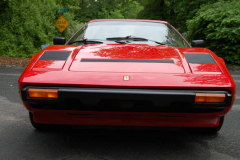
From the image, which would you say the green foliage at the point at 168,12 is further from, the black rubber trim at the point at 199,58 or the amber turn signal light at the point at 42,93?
the amber turn signal light at the point at 42,93

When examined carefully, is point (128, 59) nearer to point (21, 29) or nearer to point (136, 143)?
point (136, 143)

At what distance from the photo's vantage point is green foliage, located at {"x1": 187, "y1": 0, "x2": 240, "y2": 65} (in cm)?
1140

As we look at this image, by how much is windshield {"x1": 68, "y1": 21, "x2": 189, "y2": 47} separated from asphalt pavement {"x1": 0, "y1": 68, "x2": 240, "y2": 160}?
1.08 metres

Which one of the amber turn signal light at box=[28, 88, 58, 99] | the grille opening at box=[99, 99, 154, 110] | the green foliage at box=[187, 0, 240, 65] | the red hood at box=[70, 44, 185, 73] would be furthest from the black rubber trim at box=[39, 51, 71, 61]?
the green foliage at box=[187, 0, 240, 65]

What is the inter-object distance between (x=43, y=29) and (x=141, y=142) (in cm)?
1739

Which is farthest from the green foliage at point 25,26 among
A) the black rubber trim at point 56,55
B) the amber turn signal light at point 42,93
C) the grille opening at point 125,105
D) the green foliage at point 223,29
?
the grille opening at point 125,105

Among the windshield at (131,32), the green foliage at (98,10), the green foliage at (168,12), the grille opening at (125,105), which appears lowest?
the green foliage at (98,10)

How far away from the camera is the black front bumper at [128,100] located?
2082 millimetres

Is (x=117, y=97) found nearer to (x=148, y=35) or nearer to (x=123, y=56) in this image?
(x=123, y=56)

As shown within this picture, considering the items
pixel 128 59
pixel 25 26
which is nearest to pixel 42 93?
pixel 128 59

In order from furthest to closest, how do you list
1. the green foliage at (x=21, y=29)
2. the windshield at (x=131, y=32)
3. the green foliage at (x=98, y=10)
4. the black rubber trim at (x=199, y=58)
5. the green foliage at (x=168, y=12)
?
1. the green foliage at (x=98, y=10)
2. the green foliage at (x=168, y=12)
3. the green foliage at (x=21, y=29)
4. the windshield at (x=131, y=32)
5. the black rubber trim at (x=199, y=58)

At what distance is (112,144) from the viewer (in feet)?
8.55

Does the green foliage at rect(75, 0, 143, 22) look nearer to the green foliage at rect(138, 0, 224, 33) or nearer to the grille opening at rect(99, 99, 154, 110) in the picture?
the green foliage at rect(138, 0, 224, 33)

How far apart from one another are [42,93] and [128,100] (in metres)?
0.67
